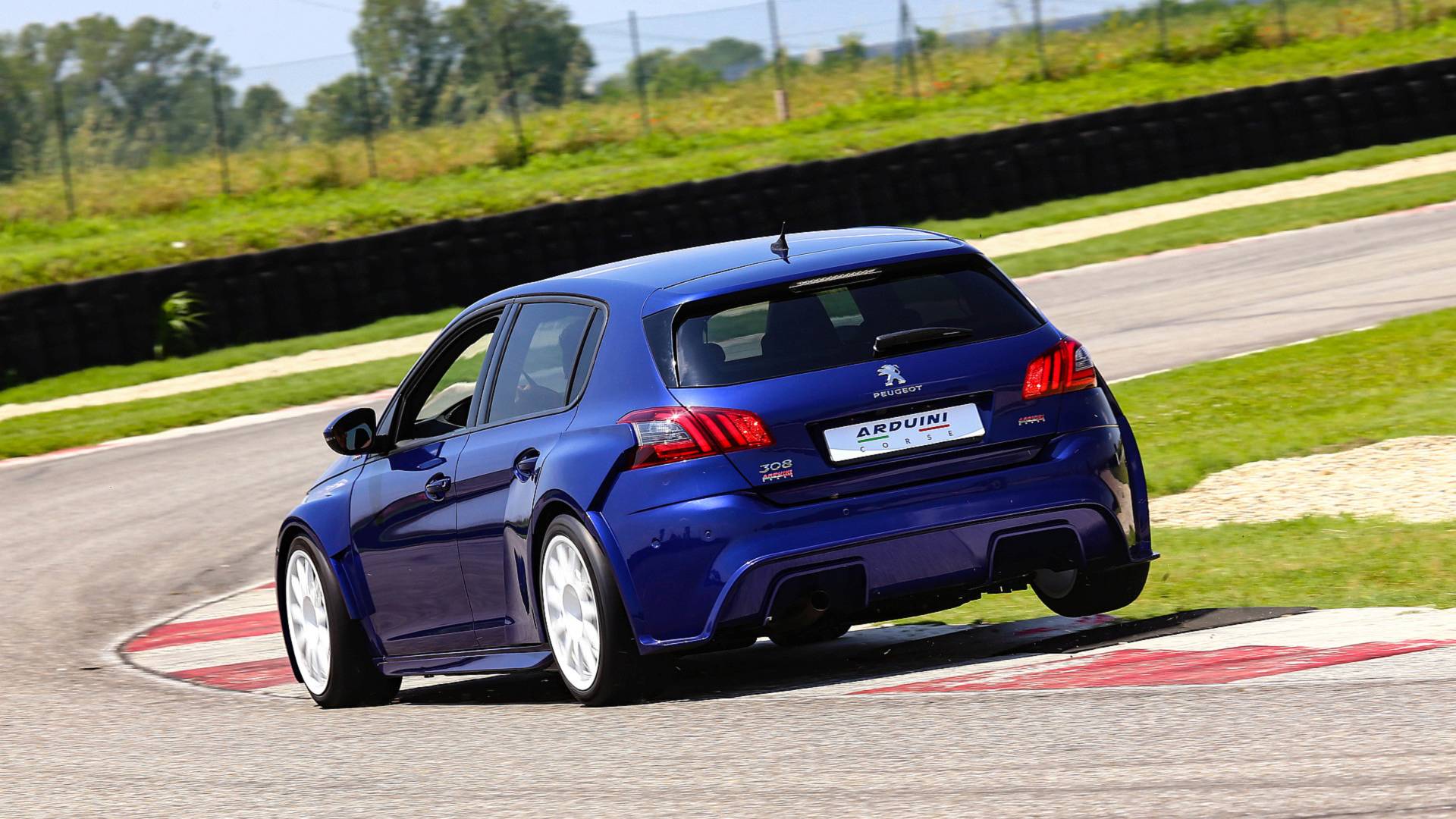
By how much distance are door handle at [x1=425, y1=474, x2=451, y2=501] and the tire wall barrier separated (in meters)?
17.5

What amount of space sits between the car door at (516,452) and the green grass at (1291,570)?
2.19 m

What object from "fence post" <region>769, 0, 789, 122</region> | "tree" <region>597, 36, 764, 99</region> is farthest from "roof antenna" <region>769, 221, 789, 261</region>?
"fence post" <region>769, 0, 789, 122</region>

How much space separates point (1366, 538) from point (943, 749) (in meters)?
4.09

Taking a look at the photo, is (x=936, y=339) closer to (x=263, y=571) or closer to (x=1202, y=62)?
(x=263, y=571)

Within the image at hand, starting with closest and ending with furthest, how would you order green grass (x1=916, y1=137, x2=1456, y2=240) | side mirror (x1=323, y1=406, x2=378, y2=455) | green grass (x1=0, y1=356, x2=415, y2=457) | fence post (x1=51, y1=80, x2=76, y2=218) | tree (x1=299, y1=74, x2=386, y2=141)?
side mirror (x1=323, y1=406, x2=378, y2=455), green grass (x1=0, y1=356, x2=415, y2=457), green grass (x1=916, y1=137, x2=1456, y2=240), fence post (x1=51, y1=80, x2=76, y2=218), tree (x1=299, y1=74, x2=386, y2=141)

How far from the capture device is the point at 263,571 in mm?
12352

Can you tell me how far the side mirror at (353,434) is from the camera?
7.80 m

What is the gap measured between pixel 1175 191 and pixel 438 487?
23064mm

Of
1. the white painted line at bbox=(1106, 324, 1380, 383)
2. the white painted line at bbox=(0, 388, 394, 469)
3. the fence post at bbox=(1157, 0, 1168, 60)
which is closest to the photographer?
the white painted line at bbox=(1106, 324, 1380, 383)

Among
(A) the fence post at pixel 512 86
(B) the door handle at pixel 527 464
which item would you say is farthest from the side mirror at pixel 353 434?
(A) the fence post at pixel 512 86

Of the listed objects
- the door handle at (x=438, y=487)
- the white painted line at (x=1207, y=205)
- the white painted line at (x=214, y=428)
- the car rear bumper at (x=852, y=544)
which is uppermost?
the door handle at (x=438, y=487)

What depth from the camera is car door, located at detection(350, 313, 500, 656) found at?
7.31 metres

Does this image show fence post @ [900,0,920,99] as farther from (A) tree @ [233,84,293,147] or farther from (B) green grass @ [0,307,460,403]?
(B) green grass @ [0,307,460,403]

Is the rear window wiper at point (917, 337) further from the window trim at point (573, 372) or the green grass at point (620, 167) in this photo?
the green grass at point (620, 167)
